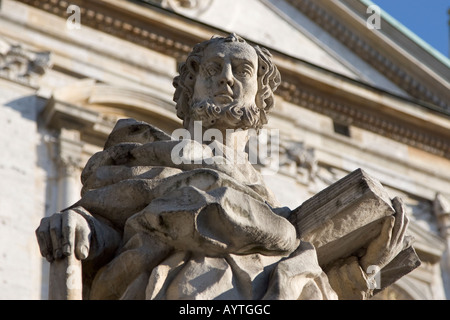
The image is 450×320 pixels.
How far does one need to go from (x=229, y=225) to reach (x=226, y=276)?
0.14m

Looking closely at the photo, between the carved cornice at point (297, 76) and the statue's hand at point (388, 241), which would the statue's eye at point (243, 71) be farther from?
the carved cornice at point (297, 76)

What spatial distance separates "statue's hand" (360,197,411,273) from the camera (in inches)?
154

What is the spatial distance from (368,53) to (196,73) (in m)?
11.1

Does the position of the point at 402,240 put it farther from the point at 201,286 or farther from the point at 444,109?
the point at 444,109

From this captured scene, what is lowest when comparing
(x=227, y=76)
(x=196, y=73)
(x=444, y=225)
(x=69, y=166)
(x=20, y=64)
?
(x=227, y=76)

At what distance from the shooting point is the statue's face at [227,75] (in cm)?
446

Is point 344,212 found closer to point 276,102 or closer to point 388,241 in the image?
point 388,241

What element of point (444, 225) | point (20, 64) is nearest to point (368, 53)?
point (444, 225)

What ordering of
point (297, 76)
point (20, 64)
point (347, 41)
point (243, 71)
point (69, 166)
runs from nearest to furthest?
point (243, 71), point (69, 166), point (20, 64), point (297, 76), point (347, 41)

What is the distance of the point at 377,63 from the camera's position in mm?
15688

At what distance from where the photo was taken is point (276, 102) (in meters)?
13.7

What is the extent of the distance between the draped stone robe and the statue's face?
582 millimetres

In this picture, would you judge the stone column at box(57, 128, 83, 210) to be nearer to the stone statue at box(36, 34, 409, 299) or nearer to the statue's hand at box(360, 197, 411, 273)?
the stone statue at box(36, 34, 409, 299)

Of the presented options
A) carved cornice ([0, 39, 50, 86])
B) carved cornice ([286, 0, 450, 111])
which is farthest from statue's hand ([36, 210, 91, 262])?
carved cornice ([286, 0, 450, 111])
